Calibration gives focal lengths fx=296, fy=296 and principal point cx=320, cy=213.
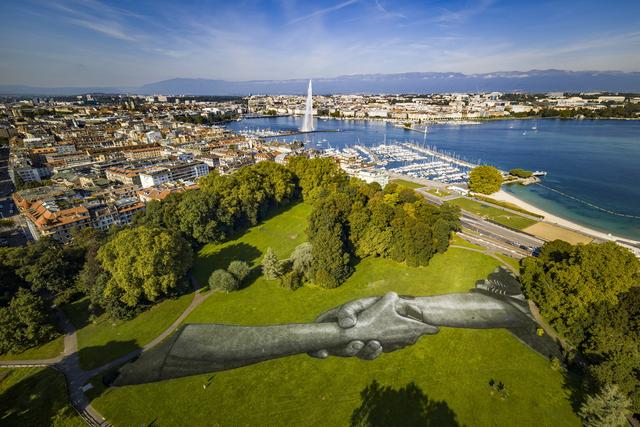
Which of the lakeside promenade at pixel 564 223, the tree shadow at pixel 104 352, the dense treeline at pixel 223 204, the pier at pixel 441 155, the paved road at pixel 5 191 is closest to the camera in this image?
the tree shadow at pixel 104 352

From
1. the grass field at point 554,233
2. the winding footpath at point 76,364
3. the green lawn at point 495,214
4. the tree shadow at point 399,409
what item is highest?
the green lawn at point 495,214

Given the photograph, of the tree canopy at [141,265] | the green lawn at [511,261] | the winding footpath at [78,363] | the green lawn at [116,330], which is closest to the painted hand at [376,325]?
the winding footpath at [78,363]

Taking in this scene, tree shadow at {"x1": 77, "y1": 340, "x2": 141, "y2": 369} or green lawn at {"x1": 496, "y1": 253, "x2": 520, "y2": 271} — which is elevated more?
green lawn at {"x1": 496, "y1": 253, "x2": 520, "y2": 271}

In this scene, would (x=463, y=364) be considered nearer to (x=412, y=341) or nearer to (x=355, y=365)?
(x=412, y=341)

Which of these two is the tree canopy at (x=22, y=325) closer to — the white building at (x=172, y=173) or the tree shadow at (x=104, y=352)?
the tree shadow at (x=104, y=352)

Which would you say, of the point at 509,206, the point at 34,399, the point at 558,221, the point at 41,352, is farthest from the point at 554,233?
the point at 41,352

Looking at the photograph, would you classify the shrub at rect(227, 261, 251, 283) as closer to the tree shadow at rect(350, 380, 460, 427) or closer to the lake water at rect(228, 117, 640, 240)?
the tree shadow at rect(350, 380, 460, 427)

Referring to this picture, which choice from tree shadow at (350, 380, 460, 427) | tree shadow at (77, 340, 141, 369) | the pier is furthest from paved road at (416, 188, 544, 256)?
the pier
